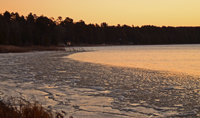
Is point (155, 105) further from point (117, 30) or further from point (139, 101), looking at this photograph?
point (117, 30)

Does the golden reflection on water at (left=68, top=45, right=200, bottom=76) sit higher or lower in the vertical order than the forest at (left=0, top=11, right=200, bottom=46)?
lower

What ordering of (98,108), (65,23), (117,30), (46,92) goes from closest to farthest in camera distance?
(98,108) < (46,92) < (65,23) < (117,30)

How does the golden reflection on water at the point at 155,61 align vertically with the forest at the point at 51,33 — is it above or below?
below

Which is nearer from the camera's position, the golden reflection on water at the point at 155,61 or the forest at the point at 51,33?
the golden reflection on water at the point at 155,61

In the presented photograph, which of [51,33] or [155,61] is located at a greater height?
→ [51,33]

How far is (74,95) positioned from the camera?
279 inches

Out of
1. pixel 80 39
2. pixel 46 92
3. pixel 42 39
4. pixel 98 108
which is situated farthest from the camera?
pixel 80 39

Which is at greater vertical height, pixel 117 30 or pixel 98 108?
pixel 117 30

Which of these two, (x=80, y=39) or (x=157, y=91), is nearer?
(x=157, y=91)

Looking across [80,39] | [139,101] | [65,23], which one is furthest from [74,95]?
[65,23]

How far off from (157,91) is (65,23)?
17199cm

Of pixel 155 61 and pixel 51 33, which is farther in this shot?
pixel 51 33

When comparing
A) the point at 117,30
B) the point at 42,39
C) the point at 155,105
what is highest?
the point at 117,30

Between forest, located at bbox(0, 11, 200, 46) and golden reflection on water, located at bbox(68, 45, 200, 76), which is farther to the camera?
forest, located at bbox(0, 11, 200, 46)
